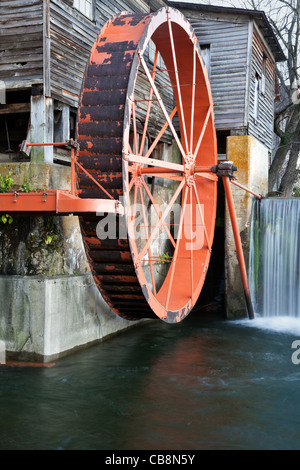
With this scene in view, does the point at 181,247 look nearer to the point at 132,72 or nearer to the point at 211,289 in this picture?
the point at 211,289

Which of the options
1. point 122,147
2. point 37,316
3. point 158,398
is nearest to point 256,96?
point 122,147

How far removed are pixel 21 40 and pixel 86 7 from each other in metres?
1.79

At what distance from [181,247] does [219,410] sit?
15.7 feet

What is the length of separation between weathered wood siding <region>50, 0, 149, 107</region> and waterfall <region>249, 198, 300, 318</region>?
4879 mm

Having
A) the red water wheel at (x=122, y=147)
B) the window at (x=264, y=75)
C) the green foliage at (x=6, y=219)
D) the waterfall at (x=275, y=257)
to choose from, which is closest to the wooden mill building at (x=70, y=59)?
the window at (x=264, y=75)

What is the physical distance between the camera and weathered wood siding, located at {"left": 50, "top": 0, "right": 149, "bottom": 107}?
8344 millimetres

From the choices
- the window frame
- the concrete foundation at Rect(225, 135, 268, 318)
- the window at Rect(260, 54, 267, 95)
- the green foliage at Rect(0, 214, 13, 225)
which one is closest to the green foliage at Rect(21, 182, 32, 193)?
the green foliage at Rect(0, 214, 13, 225)

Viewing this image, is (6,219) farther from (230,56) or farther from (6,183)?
(230,56)

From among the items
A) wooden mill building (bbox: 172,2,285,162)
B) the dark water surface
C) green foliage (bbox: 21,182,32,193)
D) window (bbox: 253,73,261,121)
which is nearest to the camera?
the dark water surface

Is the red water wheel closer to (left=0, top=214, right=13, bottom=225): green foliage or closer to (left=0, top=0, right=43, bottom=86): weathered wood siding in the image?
(left=0, top=214, right=13, bottom=225): green foliage

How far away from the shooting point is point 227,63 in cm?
1299

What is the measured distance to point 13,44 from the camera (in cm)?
830

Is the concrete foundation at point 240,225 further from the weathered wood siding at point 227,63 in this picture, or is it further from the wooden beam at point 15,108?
the wooden beam at point 15,108
